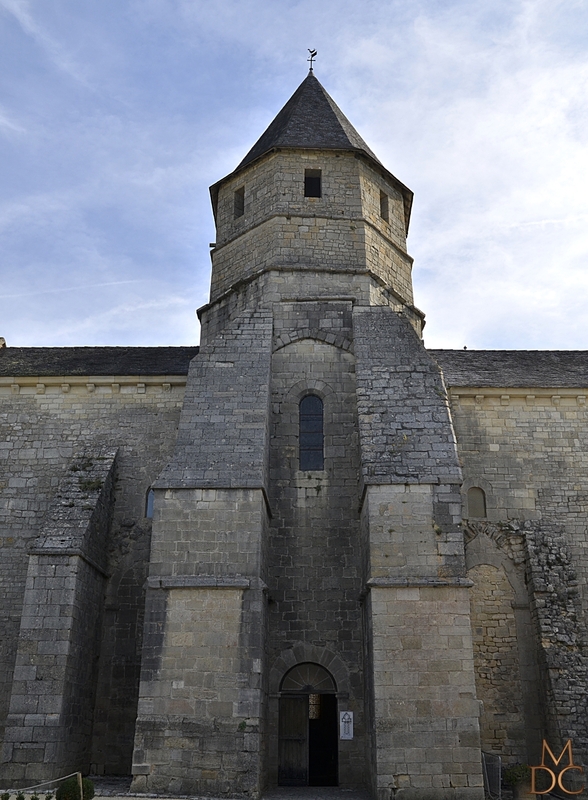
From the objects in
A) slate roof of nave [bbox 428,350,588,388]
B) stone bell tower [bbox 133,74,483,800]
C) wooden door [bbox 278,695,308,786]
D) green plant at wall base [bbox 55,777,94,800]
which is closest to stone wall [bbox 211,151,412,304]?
stone bell tower [bbox 133,74,483,800]

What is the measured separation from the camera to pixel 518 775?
464 inches

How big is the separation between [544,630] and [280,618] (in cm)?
492

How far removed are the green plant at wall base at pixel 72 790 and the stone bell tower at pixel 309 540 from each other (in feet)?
3.93

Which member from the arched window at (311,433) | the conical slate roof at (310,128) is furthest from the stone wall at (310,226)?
the arched window at (311,433)

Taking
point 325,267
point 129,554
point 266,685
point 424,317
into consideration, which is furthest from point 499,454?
point 129,554

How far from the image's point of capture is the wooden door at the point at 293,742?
12.2 meters

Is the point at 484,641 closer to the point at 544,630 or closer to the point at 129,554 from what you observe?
the point at 544,630

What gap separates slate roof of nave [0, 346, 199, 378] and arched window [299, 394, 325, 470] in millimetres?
3165

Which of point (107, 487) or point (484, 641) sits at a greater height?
point (107, 487)

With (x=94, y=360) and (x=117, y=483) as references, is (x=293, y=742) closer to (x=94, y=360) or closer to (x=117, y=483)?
(x=117, y=483)

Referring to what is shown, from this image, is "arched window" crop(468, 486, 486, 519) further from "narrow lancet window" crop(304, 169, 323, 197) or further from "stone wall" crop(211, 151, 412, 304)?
"narrow lancet window" crop(304, 169, 323, 197)

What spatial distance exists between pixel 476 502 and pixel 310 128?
9534 millimetres

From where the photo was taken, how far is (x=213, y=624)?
11.3 metres

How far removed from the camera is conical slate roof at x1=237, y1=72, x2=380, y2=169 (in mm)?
16812
